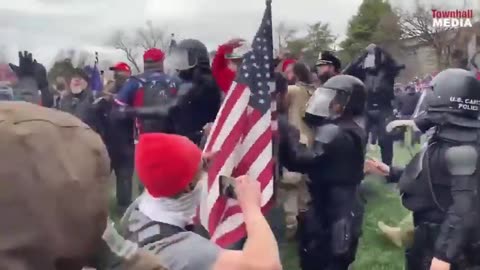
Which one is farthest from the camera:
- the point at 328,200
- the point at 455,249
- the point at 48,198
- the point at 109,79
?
the point at 109,79

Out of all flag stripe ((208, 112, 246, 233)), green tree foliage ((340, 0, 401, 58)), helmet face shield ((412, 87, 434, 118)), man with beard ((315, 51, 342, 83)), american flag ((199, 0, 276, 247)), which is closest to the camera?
flag stripe ((208, 112, 246, 233))

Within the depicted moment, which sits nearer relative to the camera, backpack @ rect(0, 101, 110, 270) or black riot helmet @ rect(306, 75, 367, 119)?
backpack @ rect(0, 101, 110, 270)

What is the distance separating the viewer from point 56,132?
1.16m

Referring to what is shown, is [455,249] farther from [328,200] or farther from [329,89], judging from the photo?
[329,89]

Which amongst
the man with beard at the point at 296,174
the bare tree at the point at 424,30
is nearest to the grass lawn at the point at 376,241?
the man with beard at the point at 296,174

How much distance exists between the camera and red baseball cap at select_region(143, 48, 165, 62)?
7.55m

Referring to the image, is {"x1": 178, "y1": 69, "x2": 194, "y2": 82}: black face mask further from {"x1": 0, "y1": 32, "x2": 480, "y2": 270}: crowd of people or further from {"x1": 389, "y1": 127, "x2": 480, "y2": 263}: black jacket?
{"x1": 389, "y1": 127, "x2": 480, "y2": 263}: black jacket

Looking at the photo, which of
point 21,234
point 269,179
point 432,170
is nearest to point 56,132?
point 21,234

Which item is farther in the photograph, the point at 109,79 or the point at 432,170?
the point at 109,79

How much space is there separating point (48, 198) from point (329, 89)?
4082 millimetres

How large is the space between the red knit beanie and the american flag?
93 centimetres

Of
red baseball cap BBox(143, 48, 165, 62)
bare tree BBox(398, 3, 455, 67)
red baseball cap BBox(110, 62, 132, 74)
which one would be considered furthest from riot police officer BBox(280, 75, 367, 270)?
bare tree BBox(398, 3, 455, 67)

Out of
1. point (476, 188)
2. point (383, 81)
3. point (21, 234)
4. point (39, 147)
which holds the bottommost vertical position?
point (383, 81)

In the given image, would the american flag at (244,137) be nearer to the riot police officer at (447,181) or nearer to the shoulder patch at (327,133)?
the shoulder patch at (327,133)
